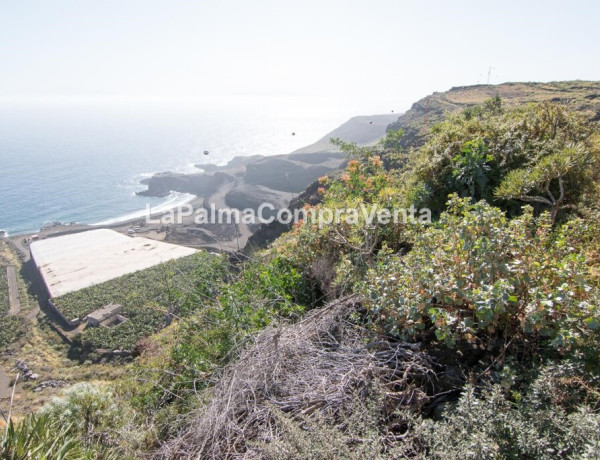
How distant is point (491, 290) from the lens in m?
2.04

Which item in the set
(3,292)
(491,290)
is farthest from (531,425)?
(3,292)

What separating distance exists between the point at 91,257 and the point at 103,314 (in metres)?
16.2

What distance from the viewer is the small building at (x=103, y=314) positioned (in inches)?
870

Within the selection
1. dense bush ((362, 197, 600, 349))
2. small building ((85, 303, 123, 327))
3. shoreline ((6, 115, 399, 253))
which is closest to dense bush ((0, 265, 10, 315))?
shoreline ((6, 115, 399, 253))

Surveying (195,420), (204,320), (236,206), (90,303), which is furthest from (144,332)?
(236,206)

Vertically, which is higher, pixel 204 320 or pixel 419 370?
pixel 419 370

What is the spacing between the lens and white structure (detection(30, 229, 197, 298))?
31.3m

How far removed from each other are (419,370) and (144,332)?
20408 millimetres

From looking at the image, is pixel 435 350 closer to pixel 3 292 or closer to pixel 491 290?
pixel 491 290

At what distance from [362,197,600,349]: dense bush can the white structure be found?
29.0 meters

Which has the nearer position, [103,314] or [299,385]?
[299,385]

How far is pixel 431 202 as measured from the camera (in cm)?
Result: 443

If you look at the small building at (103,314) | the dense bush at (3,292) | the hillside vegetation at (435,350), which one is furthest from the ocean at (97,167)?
the hillside vegetation at (435,350)

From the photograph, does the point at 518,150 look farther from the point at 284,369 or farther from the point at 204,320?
the point at 204,320
